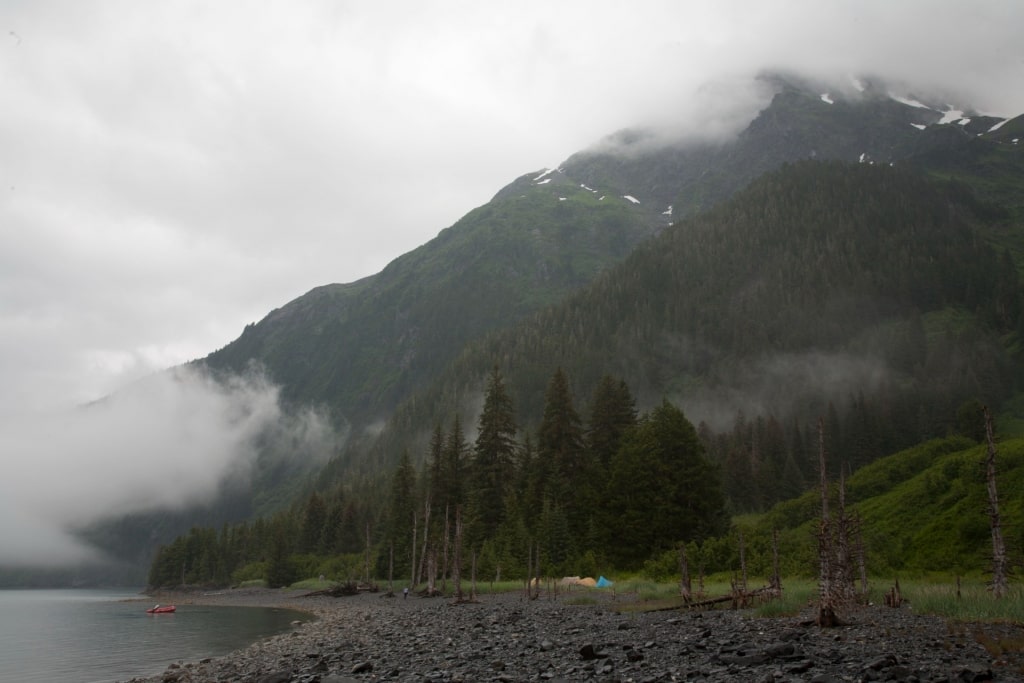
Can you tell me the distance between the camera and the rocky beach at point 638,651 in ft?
46.2

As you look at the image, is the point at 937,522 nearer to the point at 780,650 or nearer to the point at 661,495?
the point at 661,495

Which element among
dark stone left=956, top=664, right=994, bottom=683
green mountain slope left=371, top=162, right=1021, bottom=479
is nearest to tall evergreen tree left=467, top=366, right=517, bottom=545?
dark stone left=956, top=664, right=994, bottom=683

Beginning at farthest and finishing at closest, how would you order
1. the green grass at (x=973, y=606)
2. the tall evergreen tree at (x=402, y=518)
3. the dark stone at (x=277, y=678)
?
1. the tall evergreen tree at (x=402, y=518)
2. the dark stone at (x=277, y=678)
3. the green grass at (x=973, y=606)

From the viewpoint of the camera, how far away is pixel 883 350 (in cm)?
16500

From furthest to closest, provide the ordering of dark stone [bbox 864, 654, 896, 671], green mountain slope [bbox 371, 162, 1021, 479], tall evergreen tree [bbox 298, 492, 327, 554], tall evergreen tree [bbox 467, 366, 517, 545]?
green mountain slope [bbox 371, 162, 1021, 479], tall evergreen tree [bbox 298, 492, 327, 554], tall evergreen tree [bbox 467, 366, 517, 545], dark stone [bbox 864, 654, 896, 671]

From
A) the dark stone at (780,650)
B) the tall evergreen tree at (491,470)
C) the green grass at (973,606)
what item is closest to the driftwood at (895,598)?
the green grass at (973,606)

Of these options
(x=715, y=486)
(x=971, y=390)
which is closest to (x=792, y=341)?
(x=971, y=390)

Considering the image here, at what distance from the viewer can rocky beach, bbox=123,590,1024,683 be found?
14070 mm

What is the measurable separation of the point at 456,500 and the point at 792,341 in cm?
13630

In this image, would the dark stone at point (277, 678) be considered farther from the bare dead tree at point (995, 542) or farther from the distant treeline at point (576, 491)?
the bare dead tree at point (995, 542)

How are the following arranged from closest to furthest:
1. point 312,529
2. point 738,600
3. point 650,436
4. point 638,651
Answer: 1. point 638,651
2. point 738,600
3. point 650,436
4. point 312,529

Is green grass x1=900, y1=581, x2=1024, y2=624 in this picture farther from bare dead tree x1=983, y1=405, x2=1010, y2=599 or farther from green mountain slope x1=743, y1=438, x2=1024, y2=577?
green mountain slope x1=743, y1=438, x2=1024, y2=577

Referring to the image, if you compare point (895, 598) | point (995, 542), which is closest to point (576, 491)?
point (895, 598)

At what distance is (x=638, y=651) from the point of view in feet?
62.5
